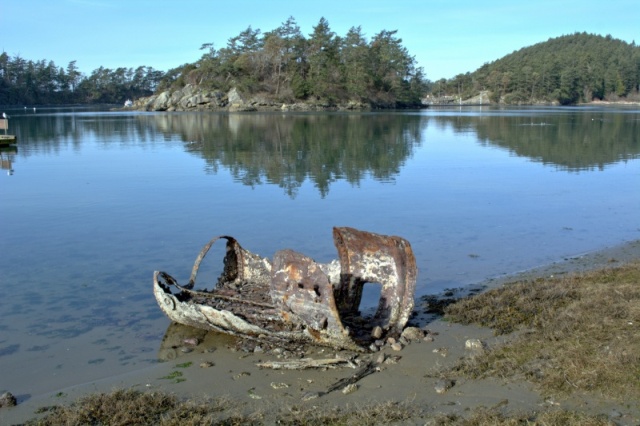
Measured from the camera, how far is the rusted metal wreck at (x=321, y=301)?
20.8 feet

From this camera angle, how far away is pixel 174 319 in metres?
7.18

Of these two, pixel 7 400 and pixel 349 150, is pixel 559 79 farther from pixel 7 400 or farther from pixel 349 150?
pixel 7 400

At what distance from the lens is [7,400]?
533cm

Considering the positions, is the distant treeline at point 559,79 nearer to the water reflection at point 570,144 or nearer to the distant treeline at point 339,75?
the distant treeline at point 339,75

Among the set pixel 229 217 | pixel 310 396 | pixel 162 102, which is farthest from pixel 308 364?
pixel 162 102

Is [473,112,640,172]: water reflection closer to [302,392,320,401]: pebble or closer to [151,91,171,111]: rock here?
[302,392,320,401]: pebble

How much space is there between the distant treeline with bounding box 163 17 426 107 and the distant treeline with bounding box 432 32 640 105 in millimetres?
47392

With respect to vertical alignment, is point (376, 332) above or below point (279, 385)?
above

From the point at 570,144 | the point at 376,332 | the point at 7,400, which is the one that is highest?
the point at 570,144

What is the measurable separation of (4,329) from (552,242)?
9347 mm

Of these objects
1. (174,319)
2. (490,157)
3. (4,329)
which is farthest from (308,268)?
(490,157)

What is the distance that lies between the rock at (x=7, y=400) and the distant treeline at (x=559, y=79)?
134m

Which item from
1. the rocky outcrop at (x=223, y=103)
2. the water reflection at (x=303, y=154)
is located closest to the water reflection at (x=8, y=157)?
the water reflection at (x=303, y=154)

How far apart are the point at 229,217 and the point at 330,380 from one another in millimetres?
8264
